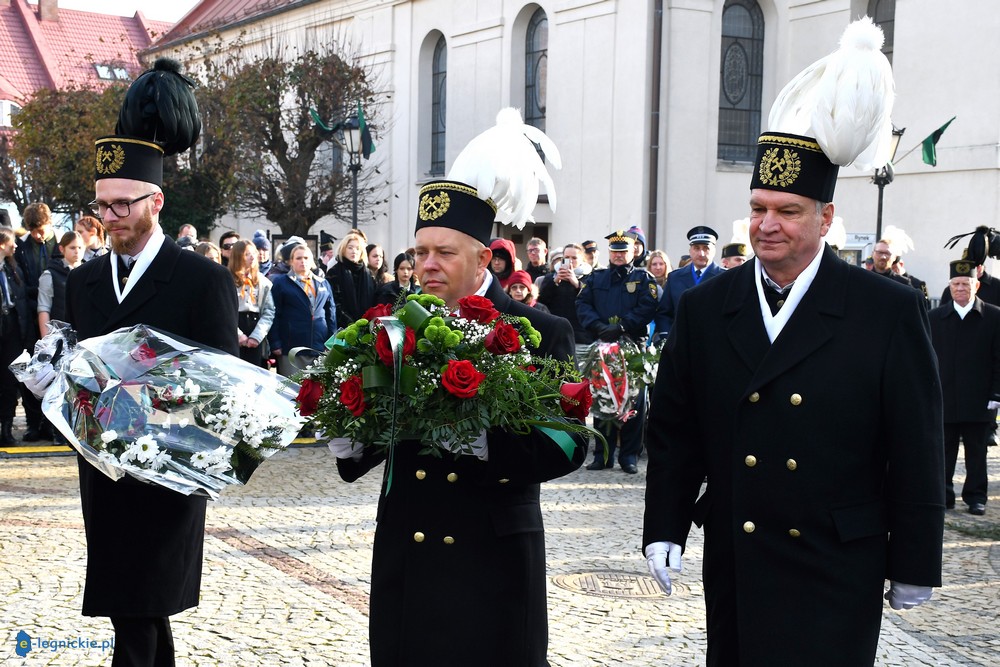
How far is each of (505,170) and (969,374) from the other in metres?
7.26

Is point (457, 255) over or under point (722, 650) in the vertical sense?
over

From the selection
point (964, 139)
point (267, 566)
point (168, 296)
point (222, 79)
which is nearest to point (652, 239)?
point (964, 139)

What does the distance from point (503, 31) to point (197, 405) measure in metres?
24.7

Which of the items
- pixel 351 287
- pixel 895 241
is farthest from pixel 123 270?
pixel 895 241

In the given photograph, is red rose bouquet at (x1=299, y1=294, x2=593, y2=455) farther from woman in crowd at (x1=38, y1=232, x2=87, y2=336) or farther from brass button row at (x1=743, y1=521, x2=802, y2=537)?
woman in crowd at (x1=38, y1=232, x2=87, y2=336)

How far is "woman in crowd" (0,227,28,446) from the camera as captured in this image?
36.0 ft

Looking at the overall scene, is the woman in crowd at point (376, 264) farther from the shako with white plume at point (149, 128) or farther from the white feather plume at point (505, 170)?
the white feather plume at point (505, 170)

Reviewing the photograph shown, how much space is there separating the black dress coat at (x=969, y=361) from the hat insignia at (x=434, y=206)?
7.22m

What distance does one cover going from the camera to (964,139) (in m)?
20.7

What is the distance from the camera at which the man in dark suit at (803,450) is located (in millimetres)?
3322

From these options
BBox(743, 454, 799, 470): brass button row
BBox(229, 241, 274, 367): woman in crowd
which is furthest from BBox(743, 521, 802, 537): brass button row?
BBox(229, 241, 274, 367): woman in crowd

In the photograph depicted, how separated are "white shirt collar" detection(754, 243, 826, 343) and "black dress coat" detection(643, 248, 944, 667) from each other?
0.02 meters

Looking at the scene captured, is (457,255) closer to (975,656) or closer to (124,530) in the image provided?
(124,530)

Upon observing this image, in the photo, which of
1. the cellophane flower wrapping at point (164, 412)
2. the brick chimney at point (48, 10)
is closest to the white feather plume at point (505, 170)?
the cellophane flower wrapping at point (164, 412)
